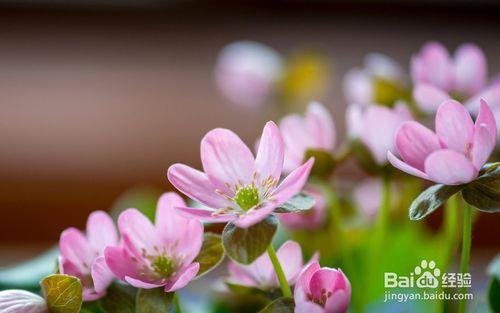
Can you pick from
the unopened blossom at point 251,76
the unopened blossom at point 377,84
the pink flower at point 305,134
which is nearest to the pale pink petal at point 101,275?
the pink flower at point 305,134

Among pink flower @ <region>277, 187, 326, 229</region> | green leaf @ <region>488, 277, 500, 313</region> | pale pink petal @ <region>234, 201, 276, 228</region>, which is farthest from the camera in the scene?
pink flower @ <region>277, 187, 326, 229</region>

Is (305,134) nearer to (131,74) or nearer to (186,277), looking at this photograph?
(186,277)

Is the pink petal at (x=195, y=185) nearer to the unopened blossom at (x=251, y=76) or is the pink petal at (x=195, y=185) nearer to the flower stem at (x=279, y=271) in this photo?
the flower stem at (x=279, y=271)

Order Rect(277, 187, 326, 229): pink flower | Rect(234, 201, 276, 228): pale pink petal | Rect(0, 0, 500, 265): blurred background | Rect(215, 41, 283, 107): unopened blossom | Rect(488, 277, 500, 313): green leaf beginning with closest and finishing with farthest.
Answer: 1. Rect(234, 201, 276, 228): pale pink petal
2. Rect(488, 277, 500, 313): green leaf
3. Rect(277, 187, 326, 229): pink flower
4. Rect(215, 41, 283, 107): unopened blossom
5. Rect(0, 0, 500, 265): blurred background

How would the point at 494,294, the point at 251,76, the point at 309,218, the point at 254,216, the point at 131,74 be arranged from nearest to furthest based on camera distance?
the point at 254,216 → the point at 494,294 → the point at 309,218 → the point at 251,76 → the point at 131,74

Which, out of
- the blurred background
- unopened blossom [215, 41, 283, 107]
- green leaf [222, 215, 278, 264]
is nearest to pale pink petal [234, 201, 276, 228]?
green leaf [222, 215, 278, 264]

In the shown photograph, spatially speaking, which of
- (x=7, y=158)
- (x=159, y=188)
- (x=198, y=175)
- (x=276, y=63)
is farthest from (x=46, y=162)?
(x=198, y=175)

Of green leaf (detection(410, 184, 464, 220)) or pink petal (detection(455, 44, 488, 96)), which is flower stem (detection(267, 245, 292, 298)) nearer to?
green leaf (detection(410, 184, 464, 220))

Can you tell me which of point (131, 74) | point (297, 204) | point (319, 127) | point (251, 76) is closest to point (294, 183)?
point (297, 204)
